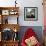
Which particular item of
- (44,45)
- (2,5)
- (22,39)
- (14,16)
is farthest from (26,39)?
(2,5)

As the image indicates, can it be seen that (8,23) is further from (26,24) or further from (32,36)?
(32,36)

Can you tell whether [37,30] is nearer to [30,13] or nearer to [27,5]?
[30,13]

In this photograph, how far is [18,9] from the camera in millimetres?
6109

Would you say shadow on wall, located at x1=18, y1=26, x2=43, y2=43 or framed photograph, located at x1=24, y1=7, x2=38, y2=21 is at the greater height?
framed photograph, located at x1=24, y1=7, x2=38, y2=21

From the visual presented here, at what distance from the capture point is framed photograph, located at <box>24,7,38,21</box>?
20.2 feet

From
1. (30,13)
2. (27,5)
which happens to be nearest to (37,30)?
(30,13)

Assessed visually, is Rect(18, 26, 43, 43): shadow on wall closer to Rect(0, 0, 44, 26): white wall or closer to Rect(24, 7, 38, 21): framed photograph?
Rect(0, 0, 44, 26): white wall

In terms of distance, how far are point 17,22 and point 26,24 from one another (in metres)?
0.35

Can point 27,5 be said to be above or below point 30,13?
above

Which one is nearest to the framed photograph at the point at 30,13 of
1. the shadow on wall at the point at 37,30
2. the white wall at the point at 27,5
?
the white wall at the point at 27,5

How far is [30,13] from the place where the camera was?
619cm

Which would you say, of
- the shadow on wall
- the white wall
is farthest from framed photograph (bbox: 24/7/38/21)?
the shadow on wall

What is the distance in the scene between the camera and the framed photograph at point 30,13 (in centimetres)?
616

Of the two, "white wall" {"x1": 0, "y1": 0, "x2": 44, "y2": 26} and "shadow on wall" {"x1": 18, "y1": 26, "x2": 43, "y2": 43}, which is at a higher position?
"white wall" {"x1": 0, "y1": 0, "x2": 44, "y2": 26}
